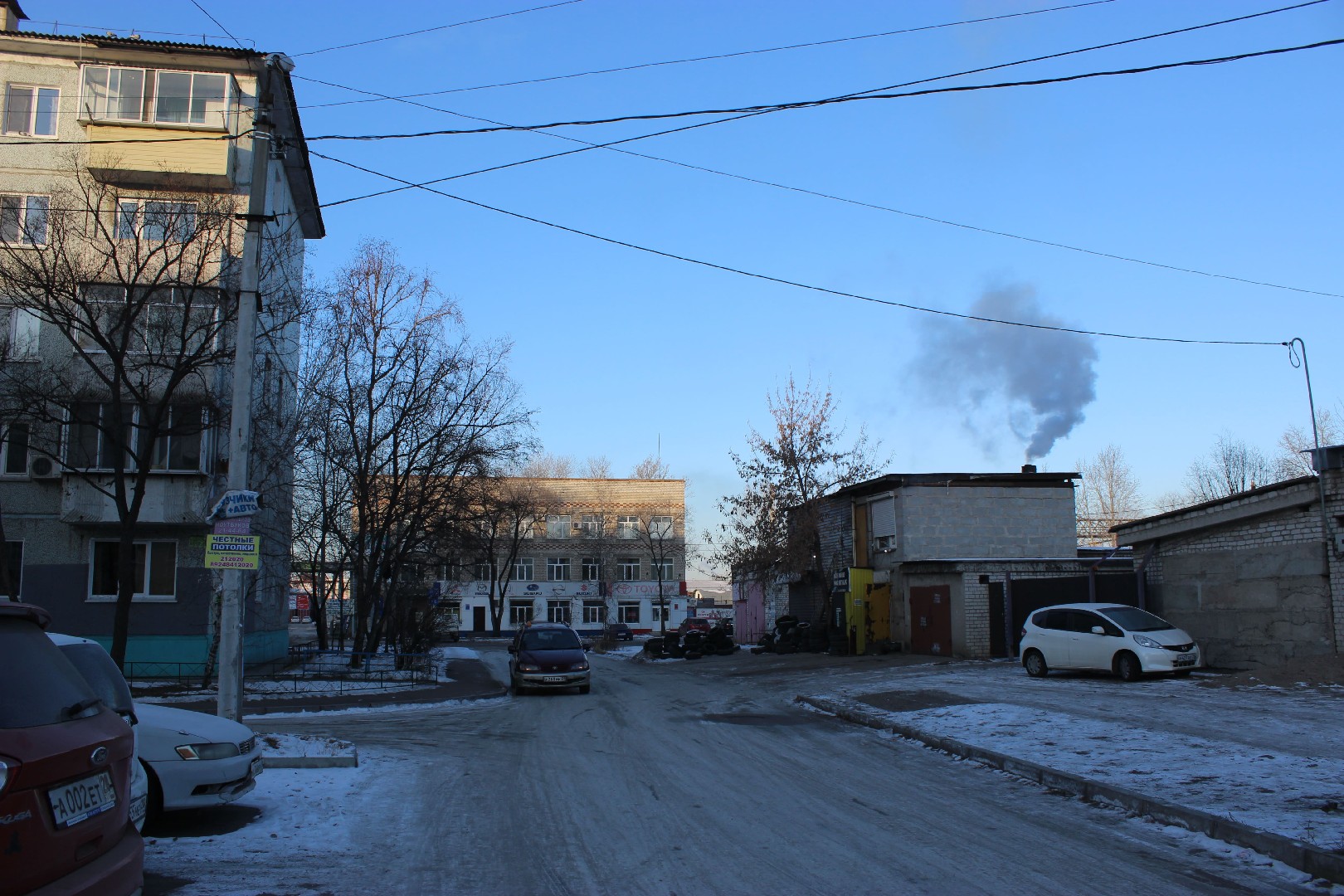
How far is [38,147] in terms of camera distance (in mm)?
25844

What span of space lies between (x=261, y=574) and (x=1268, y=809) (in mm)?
27380

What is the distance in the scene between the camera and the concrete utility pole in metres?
11.4

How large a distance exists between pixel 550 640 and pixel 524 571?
5238cm

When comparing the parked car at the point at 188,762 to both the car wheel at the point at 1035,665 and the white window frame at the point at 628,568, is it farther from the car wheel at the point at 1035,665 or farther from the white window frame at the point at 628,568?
the white window frame at the point at 628,568

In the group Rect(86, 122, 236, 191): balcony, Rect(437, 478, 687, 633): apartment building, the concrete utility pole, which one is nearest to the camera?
the concrete utility pole

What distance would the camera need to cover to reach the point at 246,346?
11.9m

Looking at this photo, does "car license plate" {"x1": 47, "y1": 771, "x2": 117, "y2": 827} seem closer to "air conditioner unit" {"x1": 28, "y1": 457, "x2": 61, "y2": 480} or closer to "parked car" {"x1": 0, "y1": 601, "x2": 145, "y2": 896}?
"parked car" {"x1": 0, "y1": 601, "x2": 145, "y2": 896}

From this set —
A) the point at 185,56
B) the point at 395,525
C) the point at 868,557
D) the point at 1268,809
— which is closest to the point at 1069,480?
the point at 868,557

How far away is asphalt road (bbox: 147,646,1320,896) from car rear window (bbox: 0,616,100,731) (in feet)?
8.08

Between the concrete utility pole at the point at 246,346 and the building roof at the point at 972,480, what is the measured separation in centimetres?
2374

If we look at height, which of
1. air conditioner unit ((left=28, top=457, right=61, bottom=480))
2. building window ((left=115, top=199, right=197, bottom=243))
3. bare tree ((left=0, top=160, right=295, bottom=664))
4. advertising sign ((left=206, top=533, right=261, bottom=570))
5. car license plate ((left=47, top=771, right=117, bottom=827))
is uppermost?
building window ((left=115, top=199, right=197, bottom=243))

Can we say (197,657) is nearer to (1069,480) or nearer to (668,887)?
Result: (668,887)

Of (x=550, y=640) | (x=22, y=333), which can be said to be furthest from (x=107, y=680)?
(x=22, y=333)

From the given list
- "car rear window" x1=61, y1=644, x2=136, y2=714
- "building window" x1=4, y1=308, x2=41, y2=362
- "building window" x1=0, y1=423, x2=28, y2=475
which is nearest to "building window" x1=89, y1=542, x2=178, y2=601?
"building window" x1=0, y1=423, x2=28, y2=475
